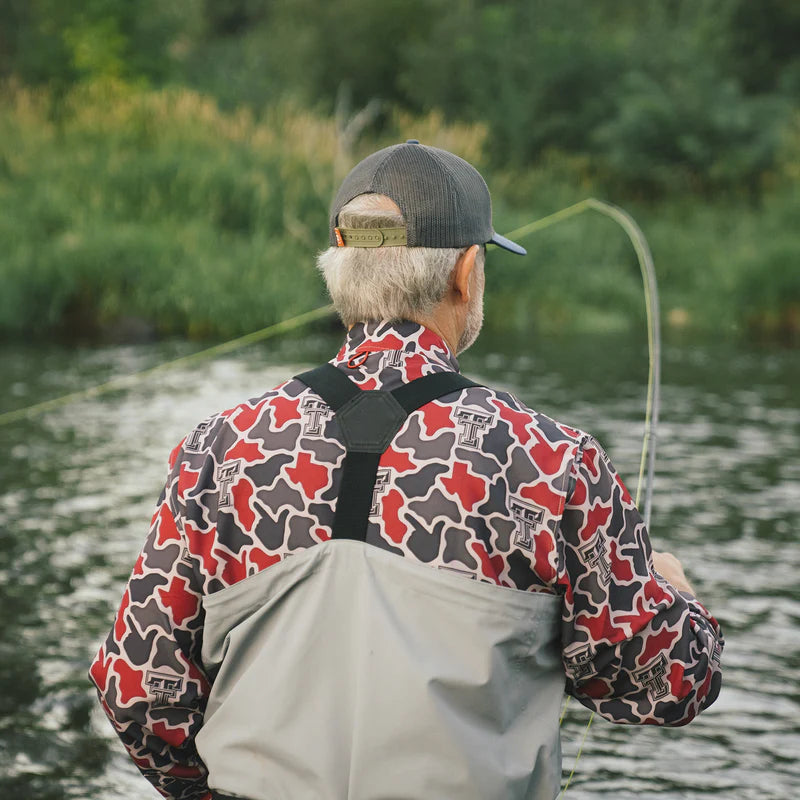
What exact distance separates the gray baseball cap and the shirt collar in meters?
0.11

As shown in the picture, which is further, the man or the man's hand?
the man's hand

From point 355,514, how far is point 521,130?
22.6 metres

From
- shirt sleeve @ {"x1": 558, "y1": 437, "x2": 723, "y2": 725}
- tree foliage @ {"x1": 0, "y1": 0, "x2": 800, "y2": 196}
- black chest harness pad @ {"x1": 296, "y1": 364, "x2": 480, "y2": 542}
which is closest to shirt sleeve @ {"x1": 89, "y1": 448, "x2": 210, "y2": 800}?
black chest harness pad @ {"x1": 296, "y1": 364, "x2": 480, "y2": 542}

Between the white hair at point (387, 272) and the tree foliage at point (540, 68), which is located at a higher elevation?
the white hair at point (387, 272)

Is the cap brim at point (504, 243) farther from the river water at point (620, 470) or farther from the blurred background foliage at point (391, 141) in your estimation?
the blurred background foliage at point (391, 141)

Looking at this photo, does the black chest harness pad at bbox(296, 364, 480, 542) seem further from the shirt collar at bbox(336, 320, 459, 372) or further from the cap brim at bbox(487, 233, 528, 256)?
the cap brim at bbox(487, 233, 528, 256)

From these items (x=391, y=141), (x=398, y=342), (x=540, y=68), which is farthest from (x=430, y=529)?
(x=540, y=68)

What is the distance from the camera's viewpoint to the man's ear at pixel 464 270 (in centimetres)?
180

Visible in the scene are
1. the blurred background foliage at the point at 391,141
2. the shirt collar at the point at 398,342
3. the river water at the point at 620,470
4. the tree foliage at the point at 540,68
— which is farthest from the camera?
the tree foliage at the point at 540,68

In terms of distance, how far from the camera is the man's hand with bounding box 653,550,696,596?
1.91 meters

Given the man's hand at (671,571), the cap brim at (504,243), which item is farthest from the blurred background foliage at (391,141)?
the man's hand at (671,571)

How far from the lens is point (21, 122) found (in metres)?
16.8

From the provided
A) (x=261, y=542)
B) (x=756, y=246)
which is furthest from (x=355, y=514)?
(x=756, y=246)

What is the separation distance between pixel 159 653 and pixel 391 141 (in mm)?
19174
